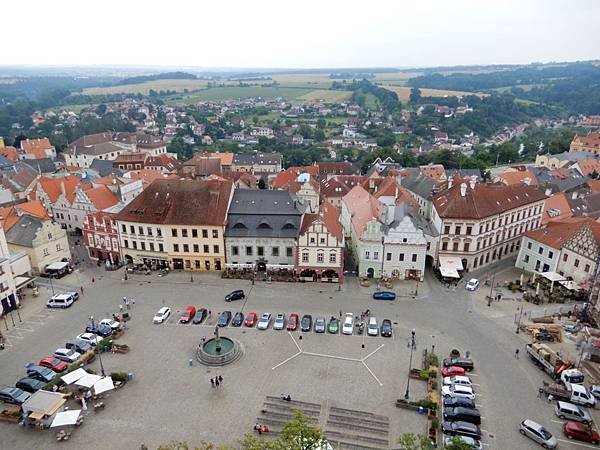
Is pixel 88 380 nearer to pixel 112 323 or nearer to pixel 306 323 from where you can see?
pixel 112 323

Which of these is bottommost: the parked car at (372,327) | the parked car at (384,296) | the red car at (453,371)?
the parked car at (384,296)

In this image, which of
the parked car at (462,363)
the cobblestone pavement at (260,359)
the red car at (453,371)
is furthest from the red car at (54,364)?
the parked car at (462,363)

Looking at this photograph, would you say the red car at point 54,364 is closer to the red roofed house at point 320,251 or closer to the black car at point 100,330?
the black car at point 100,330

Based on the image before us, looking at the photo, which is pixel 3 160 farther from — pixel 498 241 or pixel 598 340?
pixel 598 340

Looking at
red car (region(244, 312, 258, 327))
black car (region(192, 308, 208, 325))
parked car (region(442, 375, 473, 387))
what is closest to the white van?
black car (region(192, 308, 208, 325))

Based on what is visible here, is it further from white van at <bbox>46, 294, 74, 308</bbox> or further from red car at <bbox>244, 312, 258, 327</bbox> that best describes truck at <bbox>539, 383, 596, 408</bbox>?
white van at <bbox>46, 294, 74, 308</bbox>
